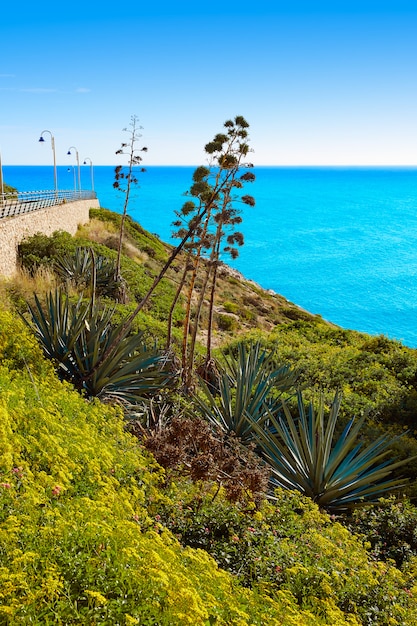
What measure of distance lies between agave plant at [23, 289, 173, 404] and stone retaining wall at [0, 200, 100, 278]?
7979 mm

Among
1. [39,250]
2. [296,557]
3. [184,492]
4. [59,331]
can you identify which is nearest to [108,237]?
[39,250]

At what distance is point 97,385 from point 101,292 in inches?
391

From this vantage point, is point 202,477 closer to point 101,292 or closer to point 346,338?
point 101,292

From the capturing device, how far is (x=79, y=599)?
298 cm

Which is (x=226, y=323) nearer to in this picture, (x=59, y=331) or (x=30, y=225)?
(x=30, y=225)

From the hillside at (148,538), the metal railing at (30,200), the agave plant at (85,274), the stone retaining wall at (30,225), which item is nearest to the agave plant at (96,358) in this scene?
the hillside at (148,538)

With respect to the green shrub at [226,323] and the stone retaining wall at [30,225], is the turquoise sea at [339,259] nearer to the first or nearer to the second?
the stone retaining wall at [30,225]

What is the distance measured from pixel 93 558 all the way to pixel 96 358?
5.10 meters

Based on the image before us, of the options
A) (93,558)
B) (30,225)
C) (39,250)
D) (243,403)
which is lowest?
(39,250)

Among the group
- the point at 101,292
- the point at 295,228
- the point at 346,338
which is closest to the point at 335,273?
the point at 295,228

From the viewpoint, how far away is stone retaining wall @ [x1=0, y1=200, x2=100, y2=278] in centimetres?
1793

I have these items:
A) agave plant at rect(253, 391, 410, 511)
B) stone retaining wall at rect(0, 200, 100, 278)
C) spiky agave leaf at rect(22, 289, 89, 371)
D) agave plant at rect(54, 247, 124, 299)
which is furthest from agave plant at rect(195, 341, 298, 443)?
stone retaining wall at rect(0, 200, 100, 278)

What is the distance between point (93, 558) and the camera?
10.2ft

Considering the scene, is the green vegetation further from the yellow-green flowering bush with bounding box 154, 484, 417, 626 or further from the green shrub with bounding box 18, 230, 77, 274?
the green shrub with bounding box 18, 230, 77, 274
